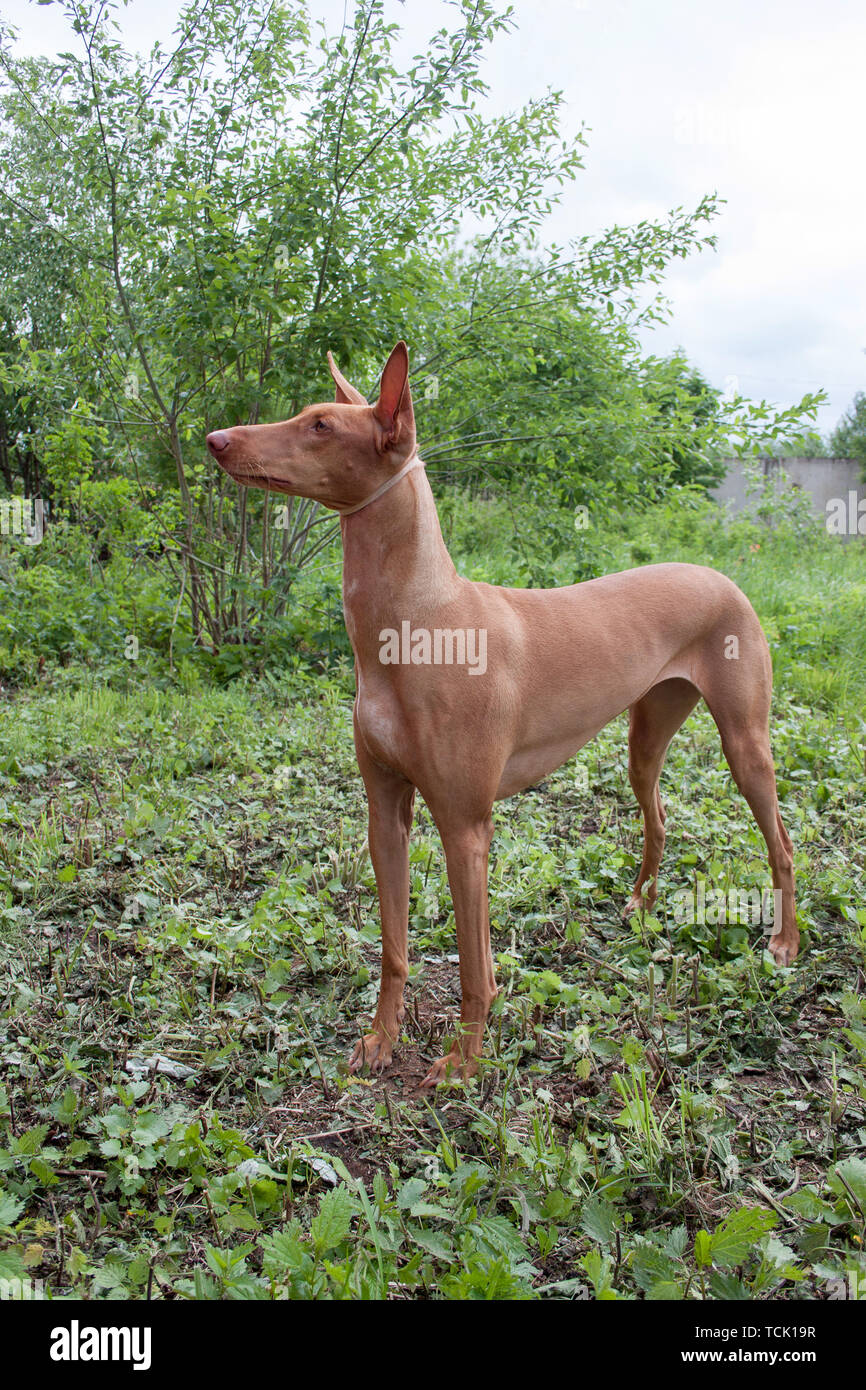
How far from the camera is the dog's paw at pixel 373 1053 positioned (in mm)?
2473

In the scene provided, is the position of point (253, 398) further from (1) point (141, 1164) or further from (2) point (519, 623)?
(1) point (141, 1164)

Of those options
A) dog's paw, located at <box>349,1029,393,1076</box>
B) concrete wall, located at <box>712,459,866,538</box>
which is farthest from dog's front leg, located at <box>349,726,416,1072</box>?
concrete wall, located at <box>712,459,866,538</box>

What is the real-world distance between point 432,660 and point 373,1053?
3.67ft

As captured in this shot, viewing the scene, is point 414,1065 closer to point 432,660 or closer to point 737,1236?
point 737,1236

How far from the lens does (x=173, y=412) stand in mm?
6004

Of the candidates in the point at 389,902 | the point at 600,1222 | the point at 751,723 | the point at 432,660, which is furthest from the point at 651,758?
the point at 600,1222

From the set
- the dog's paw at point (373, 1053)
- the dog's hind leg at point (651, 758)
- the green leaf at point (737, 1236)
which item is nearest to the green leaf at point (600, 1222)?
the green leaf at point (737, 1236)

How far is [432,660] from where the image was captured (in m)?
2.24

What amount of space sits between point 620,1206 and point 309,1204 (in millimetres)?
680

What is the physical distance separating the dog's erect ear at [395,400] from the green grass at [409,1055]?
60.5 inches

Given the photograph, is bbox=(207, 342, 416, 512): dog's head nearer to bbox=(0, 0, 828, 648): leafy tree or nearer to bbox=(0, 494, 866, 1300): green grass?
bbox=(0, 494, 866, 1300): green grass

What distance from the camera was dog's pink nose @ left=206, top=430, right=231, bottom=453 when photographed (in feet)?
6.70
